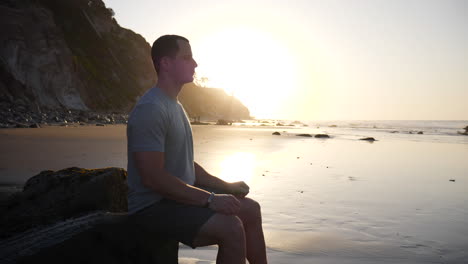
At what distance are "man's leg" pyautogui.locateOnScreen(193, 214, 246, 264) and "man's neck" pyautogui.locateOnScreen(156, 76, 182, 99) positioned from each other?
0.98 metres

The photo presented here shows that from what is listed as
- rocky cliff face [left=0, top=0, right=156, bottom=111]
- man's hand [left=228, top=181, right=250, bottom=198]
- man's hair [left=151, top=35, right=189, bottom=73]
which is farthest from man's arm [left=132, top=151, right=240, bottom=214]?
rocky cliff face [left=0, top=0, right=156, bottom=111]

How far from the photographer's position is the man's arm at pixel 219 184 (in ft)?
9.76

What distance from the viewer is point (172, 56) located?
8.38 ft

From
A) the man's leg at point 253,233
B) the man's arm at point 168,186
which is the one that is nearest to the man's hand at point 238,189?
the man's leg at point 253,233

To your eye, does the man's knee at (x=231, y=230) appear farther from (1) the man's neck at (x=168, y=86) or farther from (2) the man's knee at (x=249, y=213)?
(1) the man's neck at (x=168, y=86)

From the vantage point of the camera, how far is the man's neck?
2.57 m

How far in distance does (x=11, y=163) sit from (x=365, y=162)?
1107 cm

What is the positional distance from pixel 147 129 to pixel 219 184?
1.04 metres

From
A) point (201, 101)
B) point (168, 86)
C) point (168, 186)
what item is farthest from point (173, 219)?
point (201, 101)

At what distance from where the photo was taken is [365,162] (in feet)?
40.4

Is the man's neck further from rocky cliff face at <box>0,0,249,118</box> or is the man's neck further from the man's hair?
rocky cliff face at <box>0,0,249,118</box>

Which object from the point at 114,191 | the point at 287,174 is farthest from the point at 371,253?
Result: the point at 287,174

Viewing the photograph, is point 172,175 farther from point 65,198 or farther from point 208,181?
point 65,198

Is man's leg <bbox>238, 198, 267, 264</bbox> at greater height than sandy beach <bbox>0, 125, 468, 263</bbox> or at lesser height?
greater
